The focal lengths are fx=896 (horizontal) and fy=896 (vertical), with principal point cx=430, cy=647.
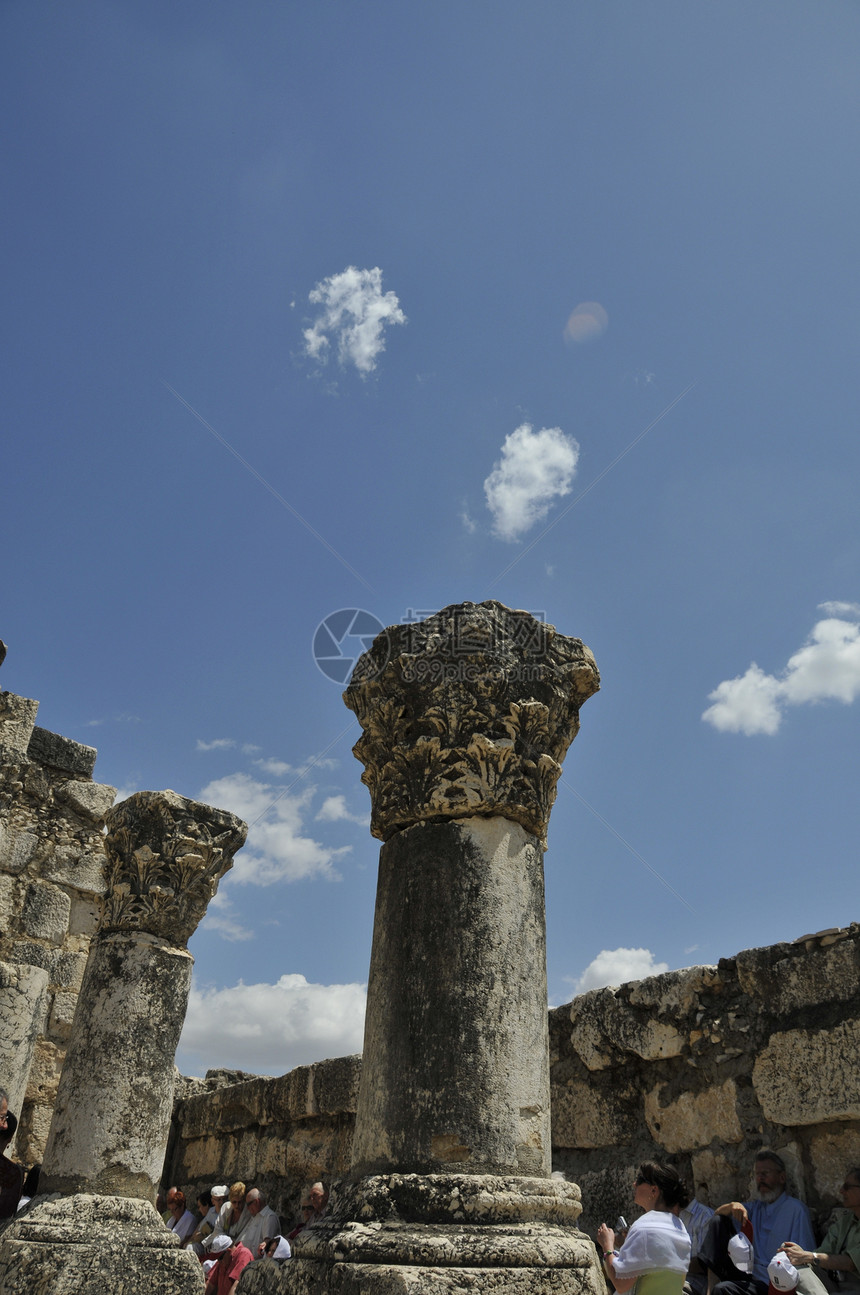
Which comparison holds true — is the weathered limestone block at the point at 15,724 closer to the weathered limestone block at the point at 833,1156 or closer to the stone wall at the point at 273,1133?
the stone wall at the point at 273,1133

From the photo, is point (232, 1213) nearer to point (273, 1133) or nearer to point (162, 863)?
point (273, 1133)

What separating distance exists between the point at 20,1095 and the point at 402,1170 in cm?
637

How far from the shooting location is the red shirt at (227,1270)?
20.4 ft

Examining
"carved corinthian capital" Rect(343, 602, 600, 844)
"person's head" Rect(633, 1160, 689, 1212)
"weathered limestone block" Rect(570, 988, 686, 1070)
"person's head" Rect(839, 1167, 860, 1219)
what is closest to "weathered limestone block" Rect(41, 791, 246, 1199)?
"weathered limestone block" Rect(570, 988, 686, 1070)

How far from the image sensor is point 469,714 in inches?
147

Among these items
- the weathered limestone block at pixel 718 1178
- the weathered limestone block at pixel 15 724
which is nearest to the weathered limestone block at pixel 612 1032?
the weathered limestone block at pixel 718 1178

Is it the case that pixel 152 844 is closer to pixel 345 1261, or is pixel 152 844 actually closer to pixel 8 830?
pixel 8 830

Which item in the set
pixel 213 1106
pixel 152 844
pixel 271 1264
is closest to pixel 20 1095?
pixel 213 1106

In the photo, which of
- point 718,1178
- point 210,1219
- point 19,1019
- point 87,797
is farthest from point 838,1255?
point 87,797

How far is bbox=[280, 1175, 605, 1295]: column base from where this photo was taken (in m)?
2.66

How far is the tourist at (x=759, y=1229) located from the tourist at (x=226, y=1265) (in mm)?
3832

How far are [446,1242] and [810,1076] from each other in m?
2.09

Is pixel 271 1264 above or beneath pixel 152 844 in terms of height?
beneath

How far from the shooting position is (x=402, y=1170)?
304 cm
